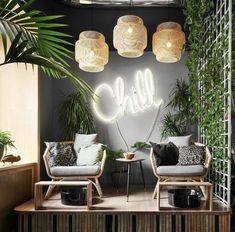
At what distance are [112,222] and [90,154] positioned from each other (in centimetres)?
127

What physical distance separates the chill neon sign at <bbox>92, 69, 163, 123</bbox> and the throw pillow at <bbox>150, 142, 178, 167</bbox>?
4.53 ft

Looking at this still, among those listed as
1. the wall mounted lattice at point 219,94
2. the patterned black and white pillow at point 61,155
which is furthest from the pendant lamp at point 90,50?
the wall mounted lattice at point 219,94

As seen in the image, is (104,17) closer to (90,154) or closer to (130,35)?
(130,35)

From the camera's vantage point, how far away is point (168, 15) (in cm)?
568

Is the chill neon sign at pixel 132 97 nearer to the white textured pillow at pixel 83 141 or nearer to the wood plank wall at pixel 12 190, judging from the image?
the white textured pillow at pixel 83 141

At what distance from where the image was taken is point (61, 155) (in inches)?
184

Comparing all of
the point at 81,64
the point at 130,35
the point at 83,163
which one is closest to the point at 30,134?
the point at 83,163

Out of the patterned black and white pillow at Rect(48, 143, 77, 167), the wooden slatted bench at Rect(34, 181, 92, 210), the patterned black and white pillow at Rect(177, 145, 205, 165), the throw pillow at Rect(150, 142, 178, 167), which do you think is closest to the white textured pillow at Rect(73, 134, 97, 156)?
the patterned black and white pillow at Rect(48, 143, 77, 167)

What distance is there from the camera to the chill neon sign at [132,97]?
577cm

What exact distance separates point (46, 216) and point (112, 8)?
12.8ft

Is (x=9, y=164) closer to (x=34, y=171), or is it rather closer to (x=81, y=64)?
(x=34, y=171)

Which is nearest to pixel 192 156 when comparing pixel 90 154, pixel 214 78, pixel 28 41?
pixel 214 78

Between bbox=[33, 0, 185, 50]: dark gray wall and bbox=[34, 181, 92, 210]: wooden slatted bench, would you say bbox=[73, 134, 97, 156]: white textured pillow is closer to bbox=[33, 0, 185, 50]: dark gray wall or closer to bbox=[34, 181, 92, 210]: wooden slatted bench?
bbox=[34, 181, 92, 210]: wooden slatted bench

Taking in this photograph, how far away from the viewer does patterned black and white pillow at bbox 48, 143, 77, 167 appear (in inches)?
180
